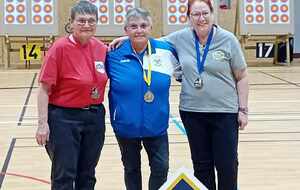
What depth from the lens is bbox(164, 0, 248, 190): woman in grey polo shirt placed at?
2.99 meters

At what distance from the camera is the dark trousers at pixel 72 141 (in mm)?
2959

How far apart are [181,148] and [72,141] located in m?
2.49

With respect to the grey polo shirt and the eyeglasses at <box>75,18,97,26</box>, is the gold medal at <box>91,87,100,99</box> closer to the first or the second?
the eyeglasses at <box>75,18,97,26</box>

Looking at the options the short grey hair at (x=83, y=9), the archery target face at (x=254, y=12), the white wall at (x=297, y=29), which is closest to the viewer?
the short grey hair at (x=83, y=9)

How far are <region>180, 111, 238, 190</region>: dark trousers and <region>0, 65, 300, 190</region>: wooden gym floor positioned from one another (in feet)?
3.17

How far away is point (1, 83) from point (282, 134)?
583cm

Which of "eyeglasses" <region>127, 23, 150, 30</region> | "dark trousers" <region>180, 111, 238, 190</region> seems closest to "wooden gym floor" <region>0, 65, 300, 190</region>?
"dark trousers" <region>180, 111, 238, 190</region>

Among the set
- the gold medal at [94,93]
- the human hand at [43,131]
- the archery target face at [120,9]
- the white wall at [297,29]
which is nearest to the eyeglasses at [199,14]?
the gold medal at [94,93]

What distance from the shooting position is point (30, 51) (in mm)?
12680

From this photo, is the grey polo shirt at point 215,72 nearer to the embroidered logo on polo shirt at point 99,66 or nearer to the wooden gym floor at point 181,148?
the embroidered logo on polo shirt at point 99,66

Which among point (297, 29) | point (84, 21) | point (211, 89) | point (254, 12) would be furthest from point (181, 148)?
point (297, 29)

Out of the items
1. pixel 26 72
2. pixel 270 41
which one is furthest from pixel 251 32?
pixel 26 72

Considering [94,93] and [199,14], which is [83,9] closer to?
[94,93]

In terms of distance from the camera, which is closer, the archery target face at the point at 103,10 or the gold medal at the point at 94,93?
the gold medal at the point at 94,93
